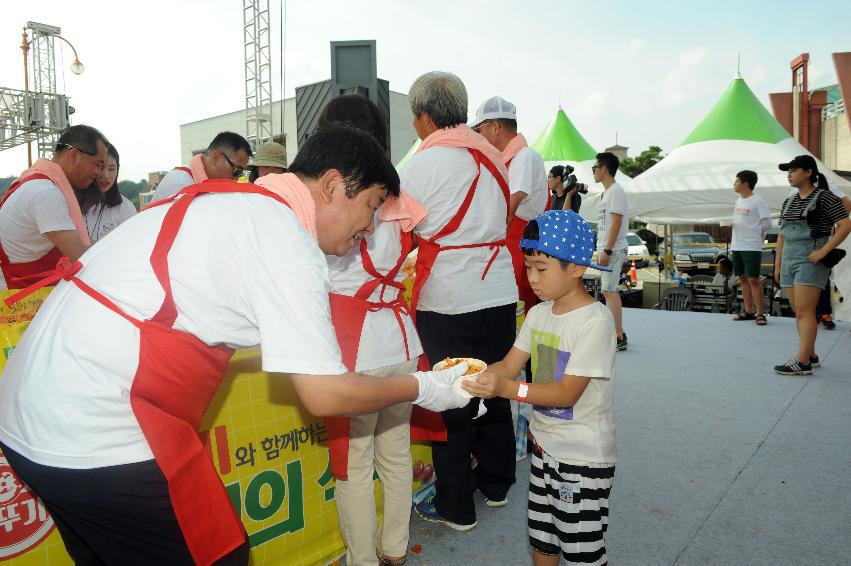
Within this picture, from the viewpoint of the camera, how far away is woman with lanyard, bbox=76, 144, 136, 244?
3.89 m

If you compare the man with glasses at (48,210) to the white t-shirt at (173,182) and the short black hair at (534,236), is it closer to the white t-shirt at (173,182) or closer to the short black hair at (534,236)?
the white t-shirt at (173,182)

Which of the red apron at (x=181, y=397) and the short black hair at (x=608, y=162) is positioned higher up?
the short black hair at (x=608, y=162)

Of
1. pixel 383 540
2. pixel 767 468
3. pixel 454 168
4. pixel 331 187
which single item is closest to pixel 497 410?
pixel 383 540

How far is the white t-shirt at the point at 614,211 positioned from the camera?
5.78 m

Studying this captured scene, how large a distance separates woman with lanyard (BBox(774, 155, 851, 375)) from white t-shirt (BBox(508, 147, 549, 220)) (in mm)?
2829

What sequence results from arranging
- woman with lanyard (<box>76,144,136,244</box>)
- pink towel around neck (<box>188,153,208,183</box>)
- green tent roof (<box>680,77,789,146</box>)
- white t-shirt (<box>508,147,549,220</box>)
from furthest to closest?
green tent roof (<box>680,77,789,146</box>) → pink towel around neck (<box>188,153,208,183</box>) → woman with lanyard (<box>76,144,136,244</box>) → white t-shirt (<box>508,147,549,220</box>)

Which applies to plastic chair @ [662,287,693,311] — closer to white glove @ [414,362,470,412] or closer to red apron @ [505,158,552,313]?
red apron @ [505,158,552,313]

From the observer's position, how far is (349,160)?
1.37 metres

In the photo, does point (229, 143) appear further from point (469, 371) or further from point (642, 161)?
point (642, 161)

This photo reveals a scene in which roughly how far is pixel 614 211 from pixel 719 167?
5477 mm


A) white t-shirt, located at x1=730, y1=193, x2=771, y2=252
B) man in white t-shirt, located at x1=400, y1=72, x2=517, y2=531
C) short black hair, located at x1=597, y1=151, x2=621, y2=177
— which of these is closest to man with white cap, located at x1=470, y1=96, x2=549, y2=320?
man in white t-shirt, located at x1=400, y1=72, x2=517, y2=531

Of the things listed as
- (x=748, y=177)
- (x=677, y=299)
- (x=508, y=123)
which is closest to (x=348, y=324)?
(x=508, y=123)

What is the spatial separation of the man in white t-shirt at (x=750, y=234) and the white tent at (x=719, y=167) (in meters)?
2.51

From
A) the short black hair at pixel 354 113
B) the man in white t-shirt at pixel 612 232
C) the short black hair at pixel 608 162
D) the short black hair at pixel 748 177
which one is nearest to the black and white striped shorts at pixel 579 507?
the short black hair at pixel 354 113
